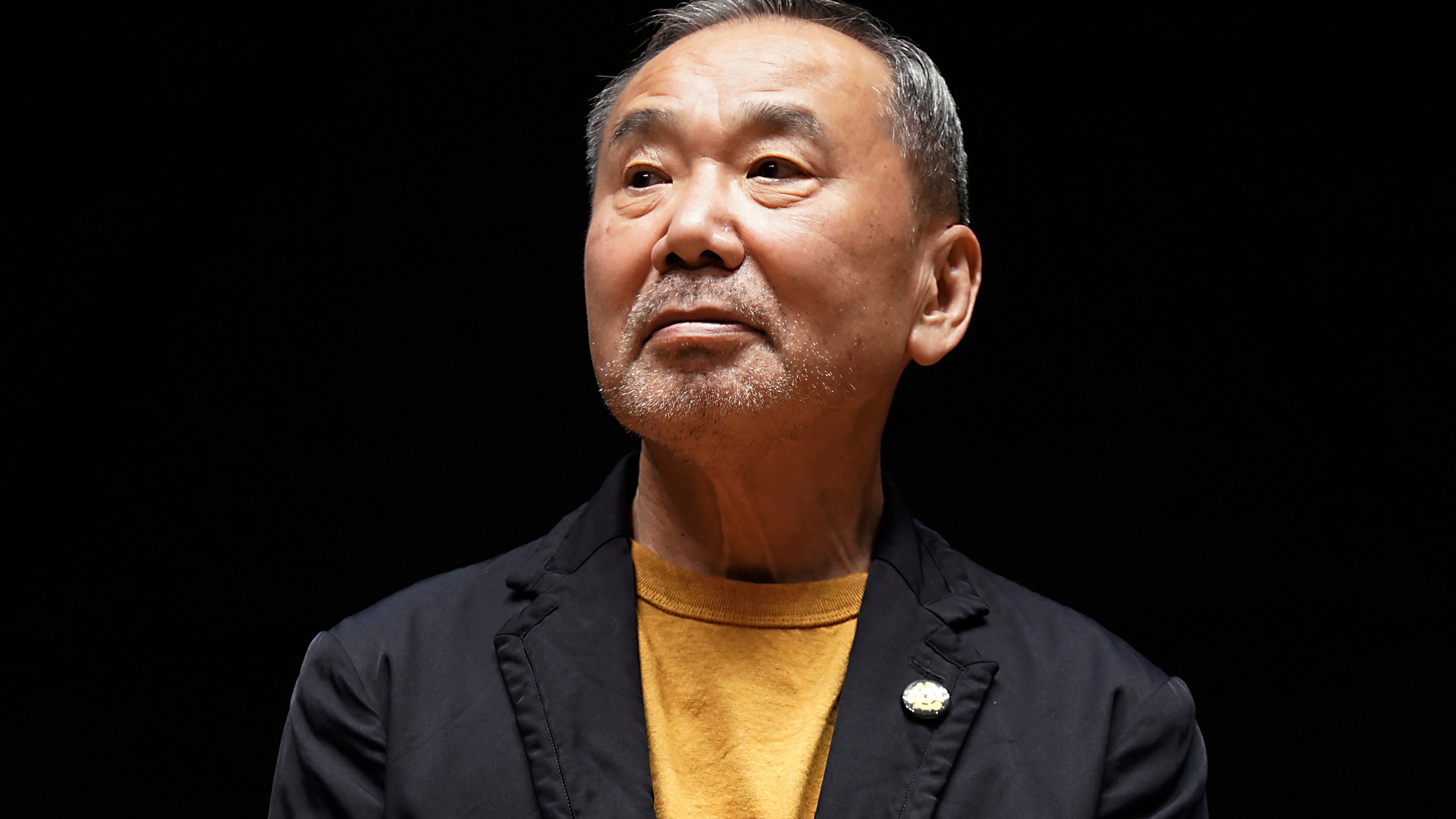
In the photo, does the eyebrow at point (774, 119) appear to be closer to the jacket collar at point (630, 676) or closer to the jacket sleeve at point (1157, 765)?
the jacket collar at point (630, 676)

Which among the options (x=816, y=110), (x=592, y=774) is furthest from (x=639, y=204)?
(x=592, y=774)

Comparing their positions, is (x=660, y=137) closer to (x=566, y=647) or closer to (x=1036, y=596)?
(x=566, y=647)

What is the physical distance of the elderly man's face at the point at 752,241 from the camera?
242 centimetres

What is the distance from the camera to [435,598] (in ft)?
8.62

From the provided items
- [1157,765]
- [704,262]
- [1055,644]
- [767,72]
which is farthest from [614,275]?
[1157,765]

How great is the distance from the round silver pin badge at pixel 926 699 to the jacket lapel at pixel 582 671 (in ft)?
1.46

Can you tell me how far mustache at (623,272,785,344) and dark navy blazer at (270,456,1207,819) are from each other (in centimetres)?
45

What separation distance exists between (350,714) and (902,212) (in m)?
1.30

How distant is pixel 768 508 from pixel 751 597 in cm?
16

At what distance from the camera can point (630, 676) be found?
2430mm

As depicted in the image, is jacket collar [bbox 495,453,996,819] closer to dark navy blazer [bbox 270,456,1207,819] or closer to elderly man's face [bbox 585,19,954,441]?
dark navy blazer [bbox 270,456,1207,819]

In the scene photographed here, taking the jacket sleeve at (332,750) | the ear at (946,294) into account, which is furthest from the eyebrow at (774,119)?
the jacket sleeve at (332,750)

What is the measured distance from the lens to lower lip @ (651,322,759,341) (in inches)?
94.6

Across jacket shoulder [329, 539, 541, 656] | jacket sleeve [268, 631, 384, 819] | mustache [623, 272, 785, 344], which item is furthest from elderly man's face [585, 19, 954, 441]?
jacket sleeve [268, 631, 384, 819]
